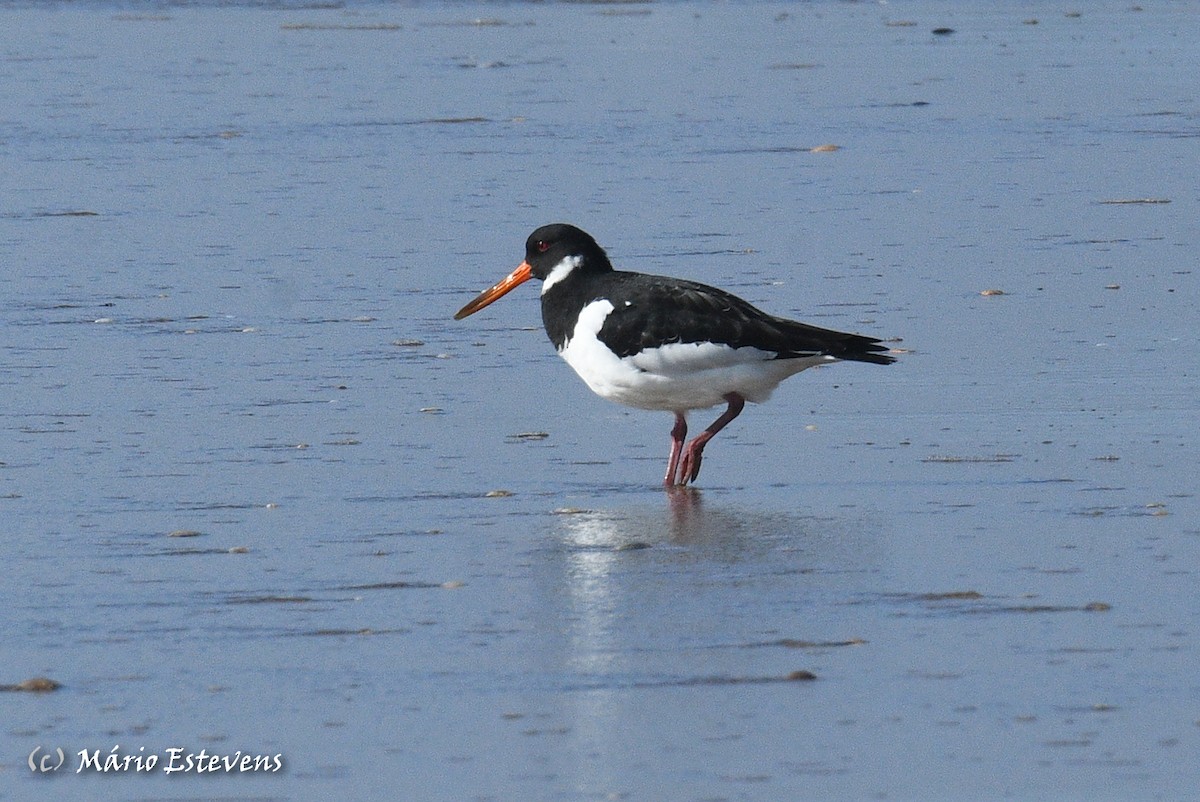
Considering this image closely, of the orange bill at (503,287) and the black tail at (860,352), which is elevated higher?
the orange bill at (503,287)

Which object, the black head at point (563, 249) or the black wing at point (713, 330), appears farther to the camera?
the black head at point (563, 249)

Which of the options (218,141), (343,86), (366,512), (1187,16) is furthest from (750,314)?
(1187,16)

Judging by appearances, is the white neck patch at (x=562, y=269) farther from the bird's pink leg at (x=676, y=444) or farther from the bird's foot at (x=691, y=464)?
the bird's foot at (x=691, y=464)

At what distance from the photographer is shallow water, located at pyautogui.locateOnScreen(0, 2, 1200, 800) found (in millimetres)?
3986

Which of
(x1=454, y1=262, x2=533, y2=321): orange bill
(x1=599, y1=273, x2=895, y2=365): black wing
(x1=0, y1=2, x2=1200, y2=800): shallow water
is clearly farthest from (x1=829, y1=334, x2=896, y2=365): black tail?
(x1=454, y1=262, x2=533, y2=321): orange bill

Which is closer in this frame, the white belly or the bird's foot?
the bird's foot

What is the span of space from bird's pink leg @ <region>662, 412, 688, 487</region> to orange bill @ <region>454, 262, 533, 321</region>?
3.07ft

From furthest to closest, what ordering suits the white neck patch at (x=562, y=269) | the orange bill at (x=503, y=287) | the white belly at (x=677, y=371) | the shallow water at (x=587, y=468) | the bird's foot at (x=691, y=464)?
the orange bill at (x=503, y=287) → the white neck patch at (x=562, y=269) → the white belly at (x=677, y=371) → the bird's foot at (x=691, y=464) → the shallow water at (x=587, y=468)

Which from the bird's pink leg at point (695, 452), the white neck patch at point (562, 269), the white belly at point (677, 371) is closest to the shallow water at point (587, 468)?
the bird's pink leg at point (695, 452)

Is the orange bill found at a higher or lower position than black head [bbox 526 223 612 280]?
lower

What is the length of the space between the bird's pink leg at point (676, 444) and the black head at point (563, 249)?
2.15 feet

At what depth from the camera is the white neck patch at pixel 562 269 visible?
7004 millimetres

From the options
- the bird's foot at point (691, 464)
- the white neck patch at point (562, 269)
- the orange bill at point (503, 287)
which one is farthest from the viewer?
the orange bill at point (503, 287)

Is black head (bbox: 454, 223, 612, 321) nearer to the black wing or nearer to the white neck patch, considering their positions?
the white neck patch
